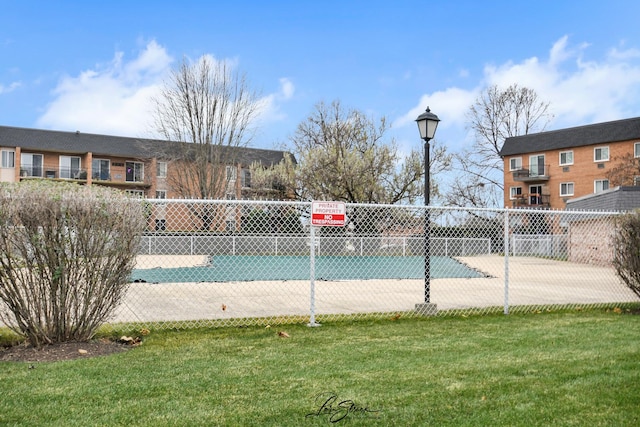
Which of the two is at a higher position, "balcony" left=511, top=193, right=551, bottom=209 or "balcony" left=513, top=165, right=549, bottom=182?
"balcony" left=513, top=165, right=549, bottom=182

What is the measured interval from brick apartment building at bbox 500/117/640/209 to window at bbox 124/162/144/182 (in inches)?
1229

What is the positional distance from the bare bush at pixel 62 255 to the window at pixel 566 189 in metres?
48.7

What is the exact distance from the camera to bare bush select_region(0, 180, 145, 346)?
597 cm

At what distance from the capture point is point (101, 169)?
47.2 metres

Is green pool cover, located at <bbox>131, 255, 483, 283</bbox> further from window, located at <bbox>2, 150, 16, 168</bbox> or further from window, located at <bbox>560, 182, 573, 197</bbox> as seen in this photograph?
window, located at <bbox>560, 182, 573, 197</bbox>

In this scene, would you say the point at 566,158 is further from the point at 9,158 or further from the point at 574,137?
the point at 9,158

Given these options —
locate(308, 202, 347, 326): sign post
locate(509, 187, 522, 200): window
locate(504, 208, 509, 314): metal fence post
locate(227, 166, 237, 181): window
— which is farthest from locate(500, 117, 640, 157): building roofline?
locate(308, 202, 347, 326): sign post

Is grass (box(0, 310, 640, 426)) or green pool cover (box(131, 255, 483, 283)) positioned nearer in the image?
grass (box(0, 310, 640, 426))

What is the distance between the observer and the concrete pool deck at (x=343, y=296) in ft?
33.1

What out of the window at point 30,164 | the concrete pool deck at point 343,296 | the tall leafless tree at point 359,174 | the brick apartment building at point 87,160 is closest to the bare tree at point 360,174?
the tall leafless tree at point 359,174

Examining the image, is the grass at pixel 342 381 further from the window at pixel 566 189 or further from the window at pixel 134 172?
the window at pixel 566 189

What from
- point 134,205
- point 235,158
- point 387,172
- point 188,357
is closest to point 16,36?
point 134,205

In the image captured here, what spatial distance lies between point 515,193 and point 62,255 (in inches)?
1989

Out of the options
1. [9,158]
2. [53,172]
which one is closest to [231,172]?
[53,172]
